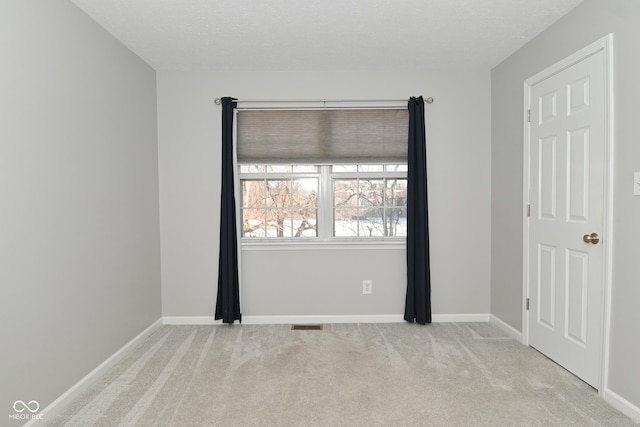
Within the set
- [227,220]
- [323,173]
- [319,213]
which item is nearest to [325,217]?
[319,213]

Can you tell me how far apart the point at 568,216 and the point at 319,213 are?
219cm

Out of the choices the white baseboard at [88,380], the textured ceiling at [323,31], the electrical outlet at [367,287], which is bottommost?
the white baseboard at [88,380]

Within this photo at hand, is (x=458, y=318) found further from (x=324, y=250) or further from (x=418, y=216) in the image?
(x=324, y=250)

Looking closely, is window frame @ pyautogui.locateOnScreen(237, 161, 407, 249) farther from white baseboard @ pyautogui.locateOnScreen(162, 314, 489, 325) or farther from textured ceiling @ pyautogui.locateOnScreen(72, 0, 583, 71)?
textured ceiling @ pyautogui.locateOnScreen(72, 0, 583, 71)

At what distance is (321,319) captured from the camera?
12.6ft

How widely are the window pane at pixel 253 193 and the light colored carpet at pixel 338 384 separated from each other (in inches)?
52.4

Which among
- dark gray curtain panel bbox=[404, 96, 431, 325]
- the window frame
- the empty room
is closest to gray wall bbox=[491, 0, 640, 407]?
the empty room

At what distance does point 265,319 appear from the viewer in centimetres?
383

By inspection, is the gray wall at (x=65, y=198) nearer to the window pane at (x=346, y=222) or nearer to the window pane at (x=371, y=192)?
the window pane at (x=346, y=222)

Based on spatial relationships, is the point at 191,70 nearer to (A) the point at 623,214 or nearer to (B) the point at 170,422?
(B) the point at 170,422

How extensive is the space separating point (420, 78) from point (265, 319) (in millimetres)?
2941

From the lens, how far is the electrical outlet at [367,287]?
3.86 m

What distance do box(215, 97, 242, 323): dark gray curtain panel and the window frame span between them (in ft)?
0.61

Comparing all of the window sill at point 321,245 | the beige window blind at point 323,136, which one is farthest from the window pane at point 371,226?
the beige window blind at point 323,136
